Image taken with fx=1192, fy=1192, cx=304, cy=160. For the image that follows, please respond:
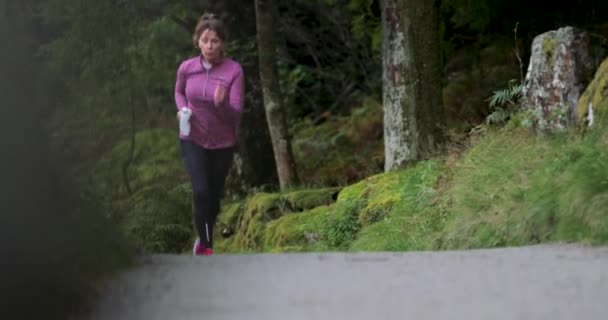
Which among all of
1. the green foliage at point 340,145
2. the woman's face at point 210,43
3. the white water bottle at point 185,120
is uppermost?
the woman's face at point 210,43

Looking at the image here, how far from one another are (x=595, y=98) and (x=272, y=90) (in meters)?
8.24

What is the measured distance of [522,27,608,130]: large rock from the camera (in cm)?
1201

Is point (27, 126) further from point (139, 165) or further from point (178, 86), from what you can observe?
point (139, 165)

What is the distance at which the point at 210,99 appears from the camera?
457 inches

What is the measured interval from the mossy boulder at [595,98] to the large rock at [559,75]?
257 millimetres

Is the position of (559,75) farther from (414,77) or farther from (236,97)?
(414,77)

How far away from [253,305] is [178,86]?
17.5ft

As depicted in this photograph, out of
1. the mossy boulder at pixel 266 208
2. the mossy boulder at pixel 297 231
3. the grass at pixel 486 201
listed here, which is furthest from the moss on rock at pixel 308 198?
the grass at pixel 486 201

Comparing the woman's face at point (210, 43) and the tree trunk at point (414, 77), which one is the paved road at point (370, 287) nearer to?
the woman's face at point (210, 43)

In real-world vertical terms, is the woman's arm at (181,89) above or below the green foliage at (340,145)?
above

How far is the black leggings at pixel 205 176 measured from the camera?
1185 centimetres

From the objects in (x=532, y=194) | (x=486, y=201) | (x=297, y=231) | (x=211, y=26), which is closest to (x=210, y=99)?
(x=211, y=26)

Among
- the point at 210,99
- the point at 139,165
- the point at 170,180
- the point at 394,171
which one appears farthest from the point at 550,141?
the point at 139,165

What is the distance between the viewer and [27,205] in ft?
21.9
